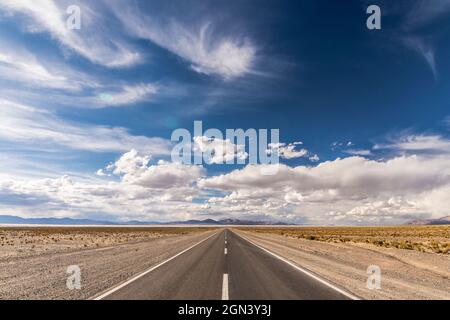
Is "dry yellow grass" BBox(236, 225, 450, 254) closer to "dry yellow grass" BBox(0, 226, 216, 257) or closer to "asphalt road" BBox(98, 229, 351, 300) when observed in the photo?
"asphalt road" BBox(98, 229, 351, 300)

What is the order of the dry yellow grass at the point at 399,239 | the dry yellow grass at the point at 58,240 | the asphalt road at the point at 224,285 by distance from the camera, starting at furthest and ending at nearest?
1. the dry yellow grass at the point at 399,239
2. the dry yellow grass at the point at 58,240
3. the asphalt road at the point at 224,285

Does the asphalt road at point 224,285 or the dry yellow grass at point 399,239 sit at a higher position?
the asphalt road at point 224,285

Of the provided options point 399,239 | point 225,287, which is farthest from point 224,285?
point 399,239

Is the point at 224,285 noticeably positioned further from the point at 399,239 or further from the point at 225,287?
the point at 399,239

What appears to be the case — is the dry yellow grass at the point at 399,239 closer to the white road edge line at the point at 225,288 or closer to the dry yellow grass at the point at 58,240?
the white road edge line at the point at 225,288

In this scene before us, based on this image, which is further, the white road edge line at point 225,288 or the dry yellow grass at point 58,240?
the dry yellow grass at point 58,240

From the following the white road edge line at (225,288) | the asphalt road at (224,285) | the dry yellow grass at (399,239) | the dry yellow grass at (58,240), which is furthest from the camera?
the dry yellow grass at (399,239)

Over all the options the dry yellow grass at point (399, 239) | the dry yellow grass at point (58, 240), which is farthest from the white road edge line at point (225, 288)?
the dry yellow grass at point (399, 239)

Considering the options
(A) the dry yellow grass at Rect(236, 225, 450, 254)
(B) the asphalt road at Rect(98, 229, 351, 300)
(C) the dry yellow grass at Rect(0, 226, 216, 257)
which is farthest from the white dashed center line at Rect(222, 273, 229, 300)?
(A) the dry yellow grass at Rect(236, 225, 450, 254)
